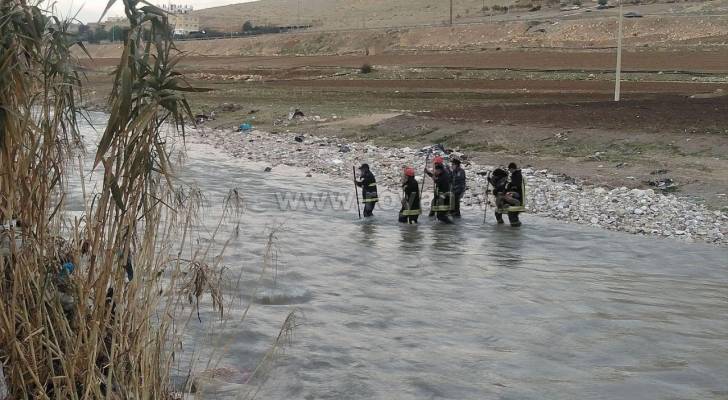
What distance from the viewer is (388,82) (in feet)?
164

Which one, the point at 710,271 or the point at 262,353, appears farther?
the point at 710,271

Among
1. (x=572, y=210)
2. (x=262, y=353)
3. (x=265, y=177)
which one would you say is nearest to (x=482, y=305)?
(x=262, y=353)

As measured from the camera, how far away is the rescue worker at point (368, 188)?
17.5 metres

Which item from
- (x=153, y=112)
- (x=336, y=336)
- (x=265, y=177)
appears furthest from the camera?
(x=265, y=177)

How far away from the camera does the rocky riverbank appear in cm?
1709

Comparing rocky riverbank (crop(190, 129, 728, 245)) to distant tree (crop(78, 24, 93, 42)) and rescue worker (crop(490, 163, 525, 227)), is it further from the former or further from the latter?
distant tree (crop(78, 24, 93, 42))

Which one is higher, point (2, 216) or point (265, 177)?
point (2, 216)

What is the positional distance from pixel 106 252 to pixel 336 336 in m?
5.35

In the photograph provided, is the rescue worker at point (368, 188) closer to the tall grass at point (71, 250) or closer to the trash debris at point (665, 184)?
the trash debris at point (665, 184)

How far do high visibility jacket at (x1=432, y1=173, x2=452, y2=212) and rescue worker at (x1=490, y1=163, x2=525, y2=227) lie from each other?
0.82m

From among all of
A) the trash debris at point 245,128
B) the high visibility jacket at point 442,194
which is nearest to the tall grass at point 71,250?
the high visibility jacket at point 442,194

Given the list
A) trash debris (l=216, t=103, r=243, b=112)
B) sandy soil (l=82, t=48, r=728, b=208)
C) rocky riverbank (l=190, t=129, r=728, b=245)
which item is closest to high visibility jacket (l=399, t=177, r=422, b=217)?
rocky riverbank (l=190, t=129, r=728, b=245)

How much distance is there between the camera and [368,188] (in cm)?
1781

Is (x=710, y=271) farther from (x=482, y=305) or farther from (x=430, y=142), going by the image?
(x=430, y=142)
